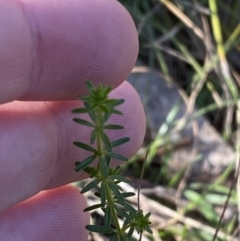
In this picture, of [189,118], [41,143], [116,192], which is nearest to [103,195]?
[116,192]

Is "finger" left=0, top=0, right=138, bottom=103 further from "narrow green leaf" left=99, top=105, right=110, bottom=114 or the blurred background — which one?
the blurred background

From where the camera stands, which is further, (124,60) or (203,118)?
(203,118)

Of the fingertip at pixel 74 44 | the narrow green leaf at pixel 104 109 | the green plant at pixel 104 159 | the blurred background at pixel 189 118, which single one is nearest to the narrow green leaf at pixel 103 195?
the green plant at pixel 104 159

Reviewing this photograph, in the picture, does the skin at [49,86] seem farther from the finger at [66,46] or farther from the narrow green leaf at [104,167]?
the narrow green leaf at [104,167]

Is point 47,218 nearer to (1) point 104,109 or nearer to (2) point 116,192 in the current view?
(2) point 116,192

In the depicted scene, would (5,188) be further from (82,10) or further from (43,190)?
(82,10)

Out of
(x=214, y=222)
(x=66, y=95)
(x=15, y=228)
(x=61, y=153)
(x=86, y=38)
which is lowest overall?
(x=214, y=222)

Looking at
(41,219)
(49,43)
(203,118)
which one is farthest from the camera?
(203,118)

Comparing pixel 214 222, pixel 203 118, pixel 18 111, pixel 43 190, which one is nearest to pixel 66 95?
pixel 18 111
